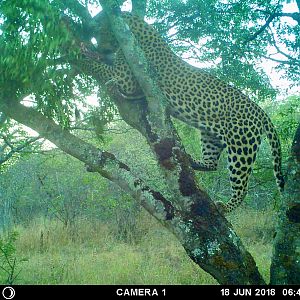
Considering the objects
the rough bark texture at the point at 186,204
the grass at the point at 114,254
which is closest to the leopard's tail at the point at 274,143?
the rough bark texture at the point at 186,204

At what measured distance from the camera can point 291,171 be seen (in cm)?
445

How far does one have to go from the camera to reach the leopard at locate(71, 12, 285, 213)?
18.1ft

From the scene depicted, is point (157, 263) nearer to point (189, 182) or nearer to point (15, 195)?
point (189, 182)

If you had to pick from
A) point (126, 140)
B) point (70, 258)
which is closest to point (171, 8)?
point (70, 258)

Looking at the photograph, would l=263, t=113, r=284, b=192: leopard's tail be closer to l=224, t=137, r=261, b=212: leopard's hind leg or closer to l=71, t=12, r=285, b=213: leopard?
l=71, t=12, r=285, b=213: leopard

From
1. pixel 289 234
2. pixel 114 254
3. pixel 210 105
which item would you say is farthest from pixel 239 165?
pixel 114 254

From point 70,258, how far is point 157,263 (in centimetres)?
179

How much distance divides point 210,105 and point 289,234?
2061 millimetres

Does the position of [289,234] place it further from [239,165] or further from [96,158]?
[96,158]

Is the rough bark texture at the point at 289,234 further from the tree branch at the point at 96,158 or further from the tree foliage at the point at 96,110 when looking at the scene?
the tree branch at the point at 96,158

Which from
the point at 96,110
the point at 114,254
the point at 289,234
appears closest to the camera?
the point at 289,234

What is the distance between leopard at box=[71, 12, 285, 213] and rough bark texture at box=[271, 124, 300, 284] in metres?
1.03

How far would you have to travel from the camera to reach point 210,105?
5699 millimetres
